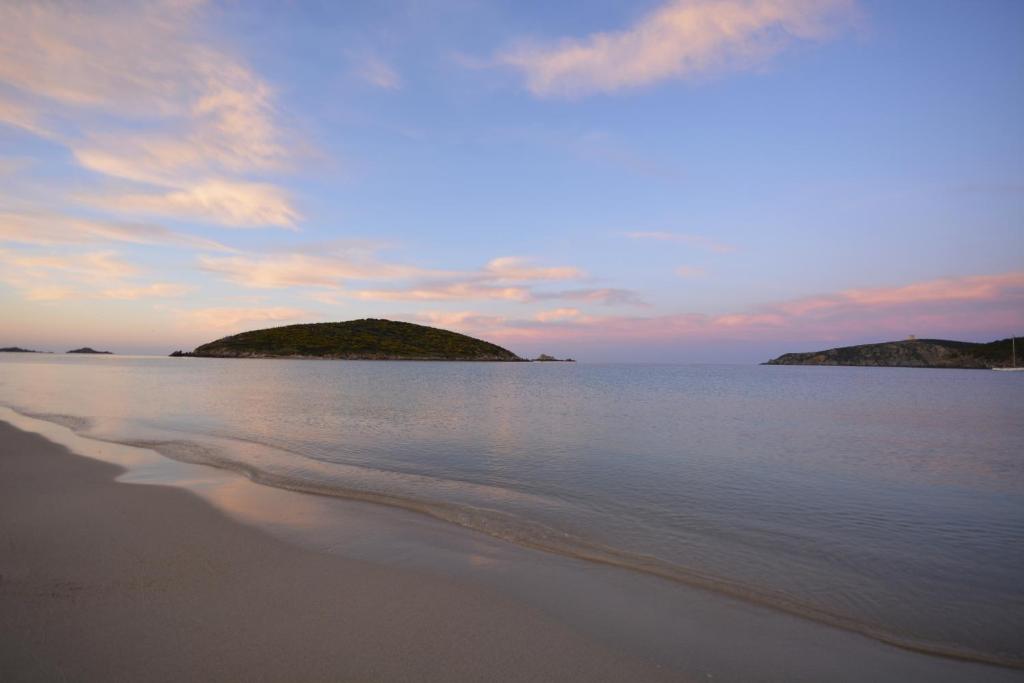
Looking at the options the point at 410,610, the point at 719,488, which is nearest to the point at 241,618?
the point at 410,610

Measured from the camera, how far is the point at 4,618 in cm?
530

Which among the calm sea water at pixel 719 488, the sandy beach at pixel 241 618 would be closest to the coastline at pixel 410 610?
the sandy beach at pixel 241 618

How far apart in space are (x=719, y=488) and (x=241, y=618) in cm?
1171

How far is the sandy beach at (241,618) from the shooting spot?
4.70 meters

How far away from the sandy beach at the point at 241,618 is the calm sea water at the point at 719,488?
9.84 ft

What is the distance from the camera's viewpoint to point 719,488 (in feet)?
45.1

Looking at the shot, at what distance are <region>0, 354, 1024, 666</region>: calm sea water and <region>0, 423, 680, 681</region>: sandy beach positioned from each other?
300 centimetres

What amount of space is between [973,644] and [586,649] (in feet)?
15.2

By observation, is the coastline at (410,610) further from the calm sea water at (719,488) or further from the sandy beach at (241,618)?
the calm sea water at (719,488)

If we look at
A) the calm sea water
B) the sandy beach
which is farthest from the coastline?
the calm sea water

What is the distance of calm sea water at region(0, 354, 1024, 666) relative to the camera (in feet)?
24.7

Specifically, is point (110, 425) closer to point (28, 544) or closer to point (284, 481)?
point (284, 481)

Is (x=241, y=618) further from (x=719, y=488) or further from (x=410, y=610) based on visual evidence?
(x=719, y=488)

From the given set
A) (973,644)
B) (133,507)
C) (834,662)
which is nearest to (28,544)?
(133,507)
